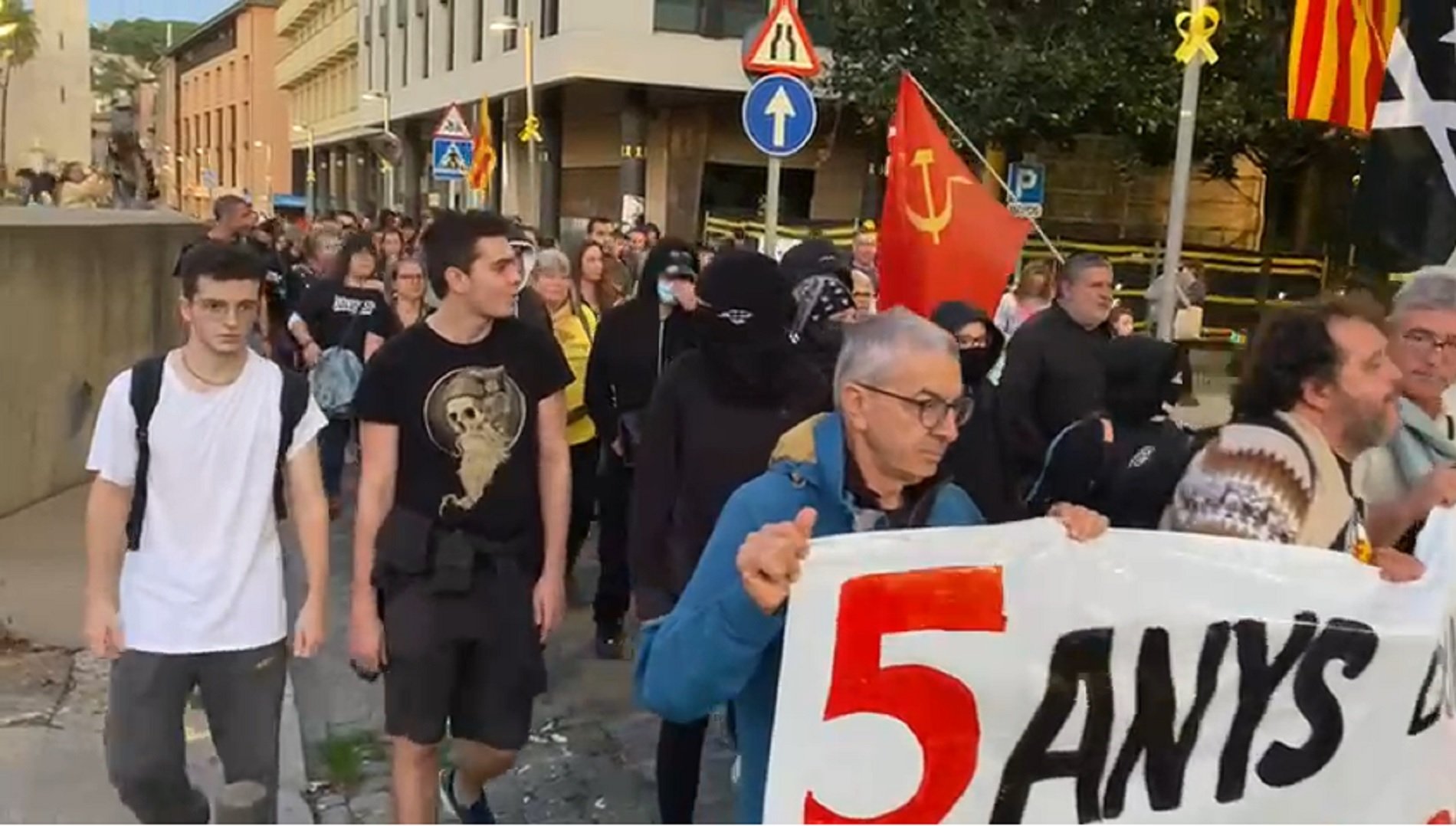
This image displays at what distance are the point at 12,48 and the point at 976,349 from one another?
111 feet

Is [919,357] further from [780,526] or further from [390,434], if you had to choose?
[390,434]

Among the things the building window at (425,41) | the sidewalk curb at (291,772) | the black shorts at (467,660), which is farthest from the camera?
the building window at (425,41)

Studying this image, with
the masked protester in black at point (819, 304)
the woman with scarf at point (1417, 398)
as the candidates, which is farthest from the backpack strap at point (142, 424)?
the woman with scarf at point (1417, 398)

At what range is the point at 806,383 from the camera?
4570mm

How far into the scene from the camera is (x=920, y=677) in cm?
268

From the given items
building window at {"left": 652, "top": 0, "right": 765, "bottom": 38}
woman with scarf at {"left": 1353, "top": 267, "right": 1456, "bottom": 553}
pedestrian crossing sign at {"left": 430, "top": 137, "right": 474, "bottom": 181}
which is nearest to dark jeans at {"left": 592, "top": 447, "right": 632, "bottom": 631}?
woman with scarf at {"left": 1353, "top": 267, "right": 1456, "bottom": 553}

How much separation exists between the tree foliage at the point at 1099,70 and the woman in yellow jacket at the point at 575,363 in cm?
1559

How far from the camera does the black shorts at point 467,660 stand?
163 inches

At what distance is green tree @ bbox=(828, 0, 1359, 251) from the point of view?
22031 mm

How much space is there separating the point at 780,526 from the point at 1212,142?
22305 millimetres

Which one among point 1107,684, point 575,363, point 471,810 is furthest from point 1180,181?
point 1107,684

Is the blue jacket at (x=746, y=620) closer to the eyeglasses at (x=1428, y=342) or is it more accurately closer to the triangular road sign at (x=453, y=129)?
the eyeglasses at (x=1428, y=342)

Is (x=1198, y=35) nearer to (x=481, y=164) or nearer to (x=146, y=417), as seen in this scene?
(x=146, y=417)

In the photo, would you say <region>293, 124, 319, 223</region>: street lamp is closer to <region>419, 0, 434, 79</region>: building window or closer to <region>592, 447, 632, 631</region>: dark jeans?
<region>419, 0, 434, 79</region>: building window
